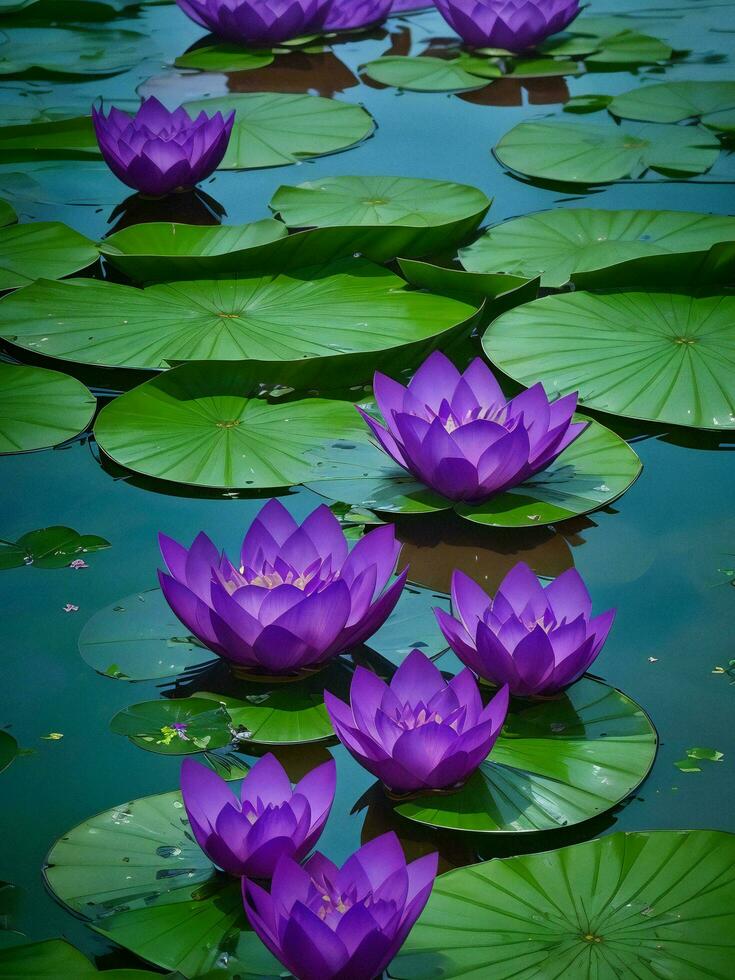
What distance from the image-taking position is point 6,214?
290cm

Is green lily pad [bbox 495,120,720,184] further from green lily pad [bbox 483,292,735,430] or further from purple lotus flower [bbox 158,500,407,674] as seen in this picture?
purple lotus flower [bbox 158,500,407,674]

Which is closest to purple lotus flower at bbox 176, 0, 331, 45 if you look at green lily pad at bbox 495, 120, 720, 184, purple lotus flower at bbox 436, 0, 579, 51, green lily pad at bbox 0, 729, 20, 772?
purple lotus flower at bbox 436, 0, 579, 51

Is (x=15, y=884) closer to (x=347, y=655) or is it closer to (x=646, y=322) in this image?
(x=347, y=655)

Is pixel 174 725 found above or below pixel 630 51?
below

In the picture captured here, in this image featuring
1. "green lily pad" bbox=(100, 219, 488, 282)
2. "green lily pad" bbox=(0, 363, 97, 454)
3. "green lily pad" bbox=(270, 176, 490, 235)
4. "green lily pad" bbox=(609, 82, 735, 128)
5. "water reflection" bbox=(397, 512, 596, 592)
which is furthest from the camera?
"green lily pad" bbox=(609, 82, 735, 128)

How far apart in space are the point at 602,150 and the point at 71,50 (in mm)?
2177

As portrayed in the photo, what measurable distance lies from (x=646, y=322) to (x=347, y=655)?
44.6 inches

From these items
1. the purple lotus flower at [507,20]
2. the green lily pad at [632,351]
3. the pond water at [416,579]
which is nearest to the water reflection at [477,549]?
the pond water at [416,579]

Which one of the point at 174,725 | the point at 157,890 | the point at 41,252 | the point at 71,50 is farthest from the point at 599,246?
the point at 71,50

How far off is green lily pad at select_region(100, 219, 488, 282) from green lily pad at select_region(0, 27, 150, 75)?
1.67 m

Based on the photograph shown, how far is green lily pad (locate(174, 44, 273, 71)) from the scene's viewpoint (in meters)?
4.08

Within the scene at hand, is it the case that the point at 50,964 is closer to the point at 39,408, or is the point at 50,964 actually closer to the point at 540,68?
the point at 39,408

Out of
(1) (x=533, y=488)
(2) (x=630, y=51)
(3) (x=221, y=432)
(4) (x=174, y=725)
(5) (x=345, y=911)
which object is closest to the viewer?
(5) (x=345, y=911)

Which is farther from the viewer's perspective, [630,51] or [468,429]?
[630,51]
